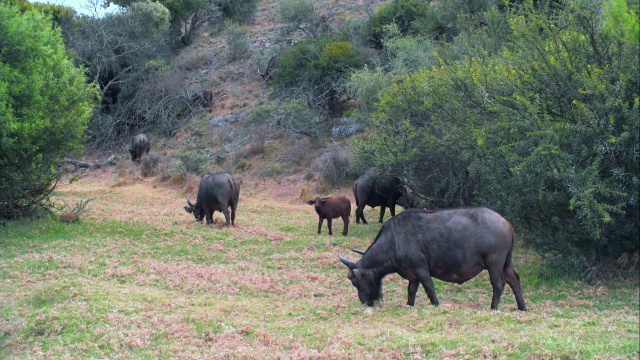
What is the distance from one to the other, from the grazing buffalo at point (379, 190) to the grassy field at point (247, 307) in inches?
155

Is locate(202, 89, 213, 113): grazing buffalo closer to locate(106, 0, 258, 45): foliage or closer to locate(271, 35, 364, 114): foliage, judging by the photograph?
locate(271, 35, 364, 114): foliage

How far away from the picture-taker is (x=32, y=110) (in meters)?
17.2

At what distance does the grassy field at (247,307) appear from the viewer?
813 cm

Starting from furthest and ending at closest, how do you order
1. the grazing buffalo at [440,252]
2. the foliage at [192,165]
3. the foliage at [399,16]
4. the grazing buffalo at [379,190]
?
1. the foliage at [399,16]
2. the foliage at [192,165]
3. the grazing buffalo at [379,190]
4. the grazing buffalo at [440,252]

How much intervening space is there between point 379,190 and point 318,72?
675 inches

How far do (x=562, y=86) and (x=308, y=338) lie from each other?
7.23m

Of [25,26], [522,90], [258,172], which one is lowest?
[258,172]

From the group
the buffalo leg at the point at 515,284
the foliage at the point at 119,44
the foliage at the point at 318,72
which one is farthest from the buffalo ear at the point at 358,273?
the foliage at the point at 119,44

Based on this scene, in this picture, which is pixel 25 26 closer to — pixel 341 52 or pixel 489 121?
pixel 489 121

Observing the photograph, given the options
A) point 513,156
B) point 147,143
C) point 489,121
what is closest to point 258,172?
point 147,143

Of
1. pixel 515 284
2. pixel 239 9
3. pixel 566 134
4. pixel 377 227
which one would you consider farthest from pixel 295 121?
pixel 239 9

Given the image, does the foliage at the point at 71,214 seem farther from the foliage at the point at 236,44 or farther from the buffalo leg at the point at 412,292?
the foliage at the point at 236,44

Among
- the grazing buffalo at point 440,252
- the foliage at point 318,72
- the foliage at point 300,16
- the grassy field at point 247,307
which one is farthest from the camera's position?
the foliage at point 300,16

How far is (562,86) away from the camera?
12.1 metres
